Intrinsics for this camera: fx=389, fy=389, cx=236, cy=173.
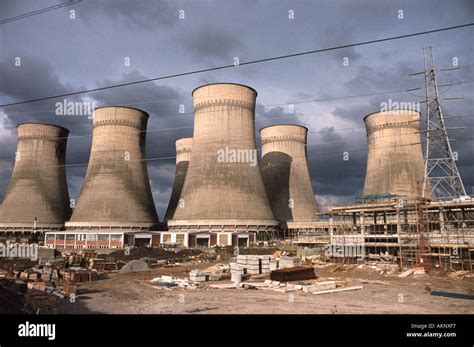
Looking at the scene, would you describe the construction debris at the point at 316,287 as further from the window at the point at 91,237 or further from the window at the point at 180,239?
the window at the point at 91,237

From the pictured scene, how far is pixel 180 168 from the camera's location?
160 ft

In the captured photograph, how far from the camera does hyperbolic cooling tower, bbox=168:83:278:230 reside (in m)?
31.0

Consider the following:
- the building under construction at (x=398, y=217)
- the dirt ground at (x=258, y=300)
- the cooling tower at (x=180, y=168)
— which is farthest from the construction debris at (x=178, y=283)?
the cooling tower at (x=180, y=168)

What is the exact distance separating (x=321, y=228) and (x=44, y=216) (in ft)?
91.2

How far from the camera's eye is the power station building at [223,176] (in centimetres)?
3106

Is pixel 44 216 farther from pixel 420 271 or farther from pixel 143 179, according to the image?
pixel 420 271

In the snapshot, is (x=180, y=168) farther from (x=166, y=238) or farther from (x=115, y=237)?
(x=115, y=237)

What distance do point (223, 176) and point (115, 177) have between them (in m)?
10.5

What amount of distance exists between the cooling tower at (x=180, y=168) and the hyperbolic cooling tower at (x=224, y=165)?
417 inches

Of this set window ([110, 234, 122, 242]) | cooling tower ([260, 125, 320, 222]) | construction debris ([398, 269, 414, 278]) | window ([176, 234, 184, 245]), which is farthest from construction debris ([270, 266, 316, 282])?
cooling tower ([260, 125, 320, 222])

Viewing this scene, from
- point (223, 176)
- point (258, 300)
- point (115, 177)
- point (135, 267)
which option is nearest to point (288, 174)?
point (223, 176)

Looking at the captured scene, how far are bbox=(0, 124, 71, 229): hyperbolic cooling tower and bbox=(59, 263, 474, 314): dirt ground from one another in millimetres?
27033

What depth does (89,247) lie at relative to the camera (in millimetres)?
35656
